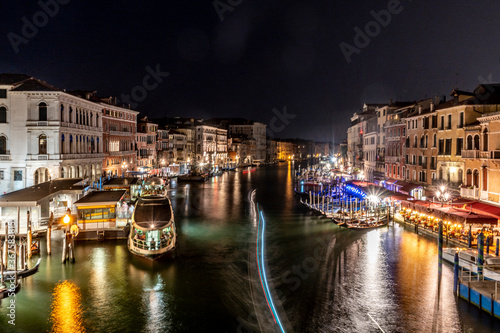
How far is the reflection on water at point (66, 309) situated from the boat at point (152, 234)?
3893 mm

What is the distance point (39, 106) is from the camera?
33.3 metres

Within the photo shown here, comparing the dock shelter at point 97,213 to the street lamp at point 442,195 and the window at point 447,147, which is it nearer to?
the street lamp at point 442,195

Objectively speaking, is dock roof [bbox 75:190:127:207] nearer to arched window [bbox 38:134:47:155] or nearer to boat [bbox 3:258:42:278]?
boat [bbox 3:258:42:278]

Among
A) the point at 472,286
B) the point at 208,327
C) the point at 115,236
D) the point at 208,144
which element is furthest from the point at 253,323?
the point at 208,144

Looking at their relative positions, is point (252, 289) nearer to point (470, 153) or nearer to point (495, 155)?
point (495, 155)

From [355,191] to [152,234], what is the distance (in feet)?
90.7

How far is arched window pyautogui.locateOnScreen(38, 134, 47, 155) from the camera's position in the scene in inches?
1319

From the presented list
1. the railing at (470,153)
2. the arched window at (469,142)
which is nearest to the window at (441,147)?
the arched window at (469,142)

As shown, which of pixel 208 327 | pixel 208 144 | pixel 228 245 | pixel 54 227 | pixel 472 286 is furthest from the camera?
pixel 208 144

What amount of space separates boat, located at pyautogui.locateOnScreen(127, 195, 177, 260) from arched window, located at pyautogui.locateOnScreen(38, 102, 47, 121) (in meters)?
17.7

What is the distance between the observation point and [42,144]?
110 feet

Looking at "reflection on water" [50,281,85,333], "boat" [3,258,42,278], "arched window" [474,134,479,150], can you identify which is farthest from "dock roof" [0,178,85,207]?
"arched window" [474,134,479,150]

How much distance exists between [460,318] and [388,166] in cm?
3281

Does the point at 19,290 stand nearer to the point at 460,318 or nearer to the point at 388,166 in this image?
the point at 460,318
